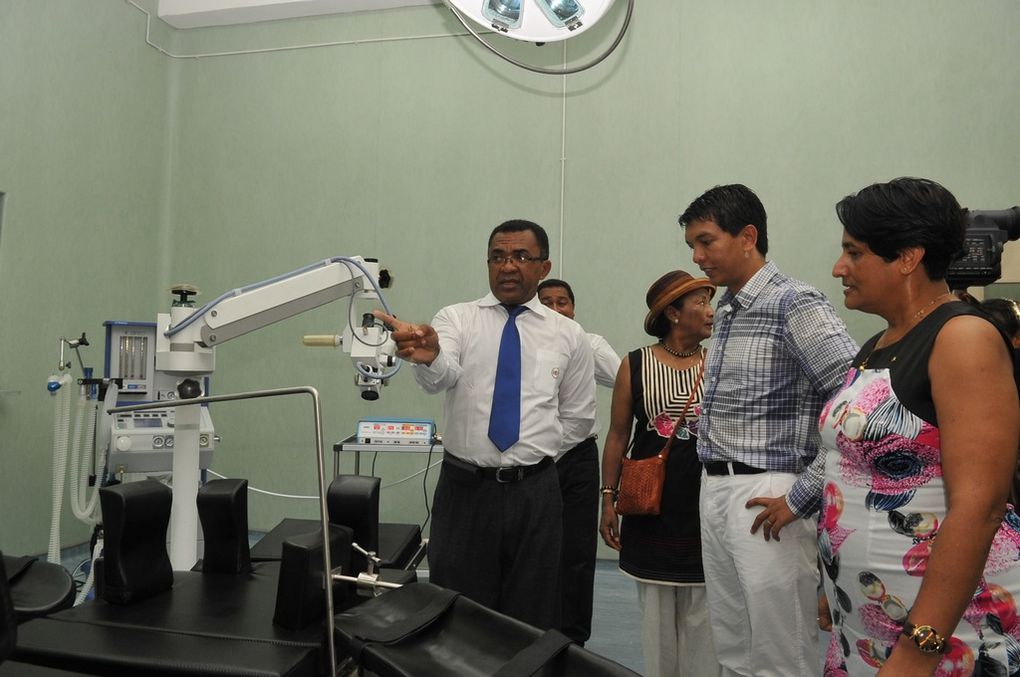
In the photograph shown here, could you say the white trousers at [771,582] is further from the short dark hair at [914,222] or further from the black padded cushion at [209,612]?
the black padded cushion at [209,612]

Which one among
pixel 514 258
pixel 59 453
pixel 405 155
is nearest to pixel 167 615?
pixel 514 258

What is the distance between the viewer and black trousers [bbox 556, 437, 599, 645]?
2555mm

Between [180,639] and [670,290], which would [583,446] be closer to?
[670,290]

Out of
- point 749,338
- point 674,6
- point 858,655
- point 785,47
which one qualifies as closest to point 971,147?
point 785,47

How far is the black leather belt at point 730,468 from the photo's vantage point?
5.74 ft

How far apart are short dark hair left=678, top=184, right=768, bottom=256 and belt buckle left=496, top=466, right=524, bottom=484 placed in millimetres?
822

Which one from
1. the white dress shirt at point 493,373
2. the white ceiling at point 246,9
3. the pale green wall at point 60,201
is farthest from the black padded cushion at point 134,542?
the white ceiling at point 246,9

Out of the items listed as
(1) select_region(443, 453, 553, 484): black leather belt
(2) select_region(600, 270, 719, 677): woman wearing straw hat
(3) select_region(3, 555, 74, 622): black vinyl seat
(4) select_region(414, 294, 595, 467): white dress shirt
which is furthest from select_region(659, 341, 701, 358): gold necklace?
(3) select_region(3, 555, 74, 622): black vinyl seat

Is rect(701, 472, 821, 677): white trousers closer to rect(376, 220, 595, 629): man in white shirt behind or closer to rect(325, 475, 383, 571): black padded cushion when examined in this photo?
rect(376, 220, 595, 629): man in white shirt behind

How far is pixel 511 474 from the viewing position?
2.13 metres

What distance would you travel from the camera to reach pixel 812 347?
5.49 ft

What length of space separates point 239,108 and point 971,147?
446 cm

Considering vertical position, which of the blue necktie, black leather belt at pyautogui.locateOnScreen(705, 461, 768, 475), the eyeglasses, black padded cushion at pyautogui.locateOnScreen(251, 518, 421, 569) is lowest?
black padded cushion at pyautogui.locateOnScreen(251, 518, 421, 569)

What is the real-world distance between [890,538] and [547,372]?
4.06 ft
